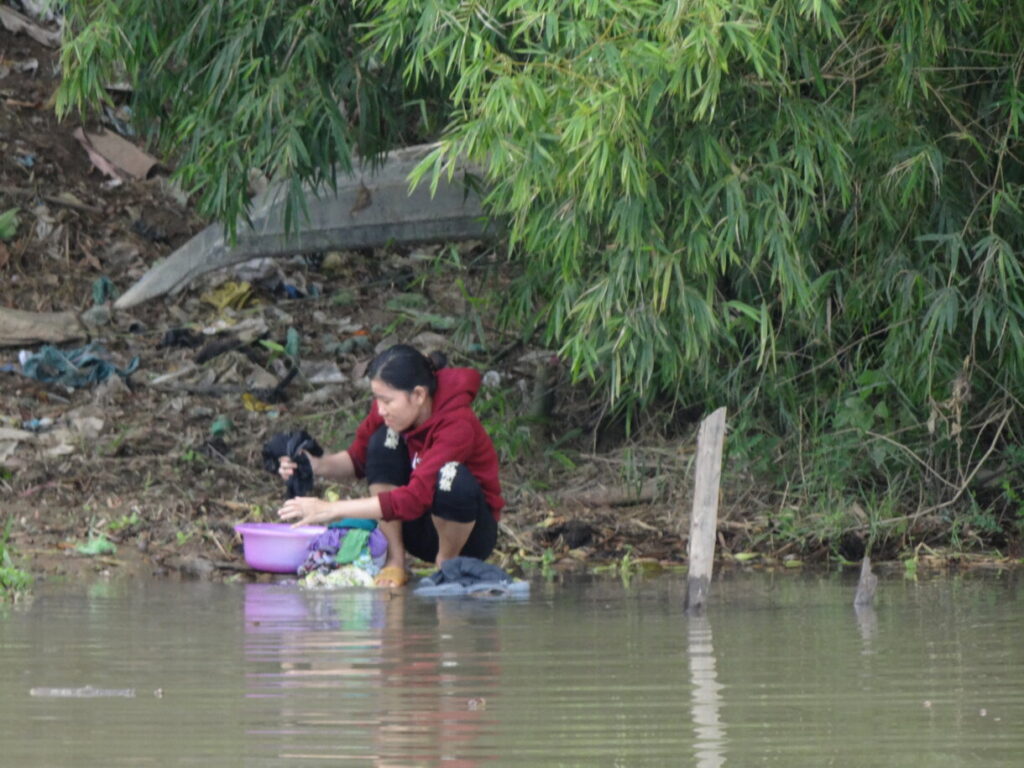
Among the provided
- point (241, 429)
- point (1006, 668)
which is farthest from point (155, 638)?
point (241, 429)

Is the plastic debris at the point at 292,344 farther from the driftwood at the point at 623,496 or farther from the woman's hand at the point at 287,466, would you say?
the woman's hand at the point at 287,466

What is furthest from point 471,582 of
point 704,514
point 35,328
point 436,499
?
point 35,328

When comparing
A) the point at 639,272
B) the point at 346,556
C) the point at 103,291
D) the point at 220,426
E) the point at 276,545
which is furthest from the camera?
the point at 103,291

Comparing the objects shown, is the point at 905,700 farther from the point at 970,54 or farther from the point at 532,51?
the point at 970,54

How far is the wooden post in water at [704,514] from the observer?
6887mm

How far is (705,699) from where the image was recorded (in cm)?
486

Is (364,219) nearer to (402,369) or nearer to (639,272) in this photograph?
(402,369)

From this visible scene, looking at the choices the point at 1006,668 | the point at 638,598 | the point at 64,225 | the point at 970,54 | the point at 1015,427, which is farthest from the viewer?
the point at 64,225

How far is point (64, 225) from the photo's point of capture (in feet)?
47.4

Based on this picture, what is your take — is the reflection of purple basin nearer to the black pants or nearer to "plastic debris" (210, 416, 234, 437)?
the black pants

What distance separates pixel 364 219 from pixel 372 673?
735 cm

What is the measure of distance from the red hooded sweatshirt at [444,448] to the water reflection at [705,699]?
1477 millimetres

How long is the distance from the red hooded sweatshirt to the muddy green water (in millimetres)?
427

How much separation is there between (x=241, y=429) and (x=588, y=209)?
4.57 m
